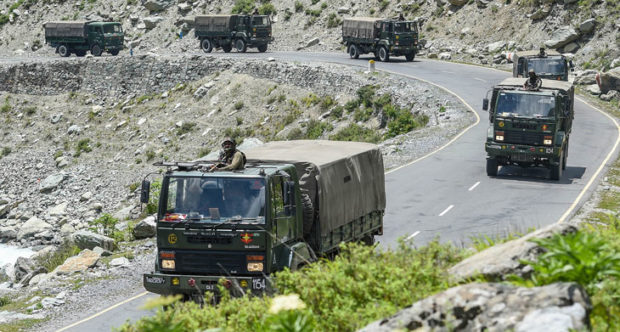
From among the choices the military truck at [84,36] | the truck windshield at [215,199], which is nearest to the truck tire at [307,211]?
the truck windshield at [215,199]

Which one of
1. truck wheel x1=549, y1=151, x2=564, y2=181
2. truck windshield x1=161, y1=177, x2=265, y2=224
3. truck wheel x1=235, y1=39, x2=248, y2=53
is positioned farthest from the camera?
truck wheel x1=235, y1=39, x2=248, y2=53

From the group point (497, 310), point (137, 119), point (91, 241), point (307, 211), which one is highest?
point (497, 310)

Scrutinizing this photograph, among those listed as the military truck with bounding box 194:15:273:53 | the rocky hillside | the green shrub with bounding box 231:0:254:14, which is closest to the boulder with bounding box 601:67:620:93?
the rocky hillside

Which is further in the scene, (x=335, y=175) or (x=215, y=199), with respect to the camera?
(x=335, y=175)

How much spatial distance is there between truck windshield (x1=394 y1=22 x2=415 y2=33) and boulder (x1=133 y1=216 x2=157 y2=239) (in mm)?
37968

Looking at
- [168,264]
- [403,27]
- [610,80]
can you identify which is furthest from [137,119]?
[168,264]

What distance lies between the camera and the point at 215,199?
13352 millimetres

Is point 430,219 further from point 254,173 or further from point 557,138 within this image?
point 254,173

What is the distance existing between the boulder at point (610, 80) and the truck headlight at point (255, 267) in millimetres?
39139

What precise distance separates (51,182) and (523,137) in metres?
32.9

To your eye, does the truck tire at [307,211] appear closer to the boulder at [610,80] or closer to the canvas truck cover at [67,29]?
the boulder at [610,80]

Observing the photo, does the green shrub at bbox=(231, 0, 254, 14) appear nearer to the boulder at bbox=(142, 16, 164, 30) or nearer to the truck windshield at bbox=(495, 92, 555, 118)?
the boulder at bbox=(142, 16, 164, 30)

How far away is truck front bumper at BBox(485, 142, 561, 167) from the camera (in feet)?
88.7

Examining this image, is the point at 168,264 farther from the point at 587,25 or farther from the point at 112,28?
the point at 112,28
